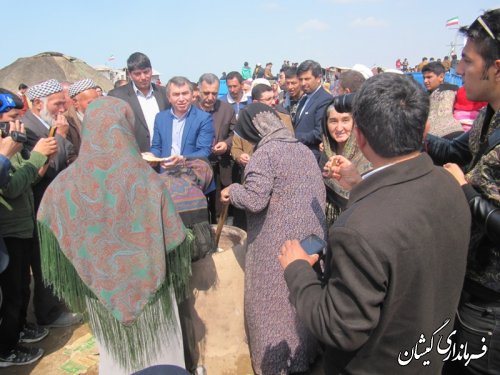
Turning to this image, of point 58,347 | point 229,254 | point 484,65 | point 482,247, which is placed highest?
point 484,65

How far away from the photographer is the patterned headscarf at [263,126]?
271 centimetres

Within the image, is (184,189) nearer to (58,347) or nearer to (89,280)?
(89,280)

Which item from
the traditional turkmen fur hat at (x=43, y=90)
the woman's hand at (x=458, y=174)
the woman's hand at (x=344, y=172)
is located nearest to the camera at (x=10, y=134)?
the traditional turkmen fur hat at (x=43, y=90)

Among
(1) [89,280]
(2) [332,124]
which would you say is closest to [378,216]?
(1) [89,280]

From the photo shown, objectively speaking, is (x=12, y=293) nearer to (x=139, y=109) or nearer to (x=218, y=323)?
(x=218, y=323)

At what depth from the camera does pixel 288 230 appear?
2.71 meters

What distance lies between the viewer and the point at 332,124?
3.29m

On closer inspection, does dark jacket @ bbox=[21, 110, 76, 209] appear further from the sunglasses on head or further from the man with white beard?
the sunglasses on head

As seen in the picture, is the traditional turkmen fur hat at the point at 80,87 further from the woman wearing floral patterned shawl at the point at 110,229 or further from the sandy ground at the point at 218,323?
the sandy ground at the point at 218,323

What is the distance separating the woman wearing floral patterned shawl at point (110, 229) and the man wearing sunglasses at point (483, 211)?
147cm

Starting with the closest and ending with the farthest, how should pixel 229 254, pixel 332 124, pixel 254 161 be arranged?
1. pixel 254 161
2. pixel 229 254
3. pixel 332 124

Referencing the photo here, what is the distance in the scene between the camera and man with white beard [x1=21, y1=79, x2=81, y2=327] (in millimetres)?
3582

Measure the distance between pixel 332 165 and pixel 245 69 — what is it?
15464 millimetres

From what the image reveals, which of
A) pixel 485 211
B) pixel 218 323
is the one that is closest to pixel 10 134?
pixel 218 323
